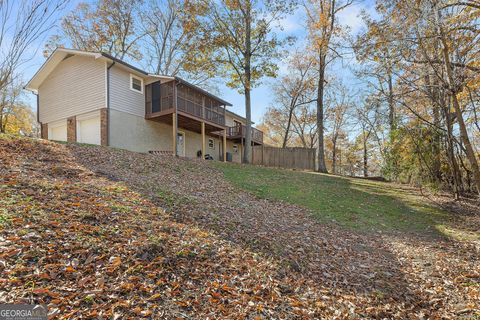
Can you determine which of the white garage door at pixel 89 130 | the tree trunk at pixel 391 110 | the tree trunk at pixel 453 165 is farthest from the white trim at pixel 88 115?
the tree trunk at pixel 453 165

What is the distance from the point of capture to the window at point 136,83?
14.1 meters

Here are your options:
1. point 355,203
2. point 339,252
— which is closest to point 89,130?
point 355,203

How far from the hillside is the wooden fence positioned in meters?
14.0

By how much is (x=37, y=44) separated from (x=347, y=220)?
814 cm

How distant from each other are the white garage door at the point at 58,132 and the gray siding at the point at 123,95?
4244 mm

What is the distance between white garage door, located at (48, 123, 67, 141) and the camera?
14.9m

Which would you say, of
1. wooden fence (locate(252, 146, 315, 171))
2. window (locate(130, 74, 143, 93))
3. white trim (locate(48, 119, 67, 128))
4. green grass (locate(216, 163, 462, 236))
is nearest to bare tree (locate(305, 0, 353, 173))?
wooden fence (locate(252, 146, 315, 171))

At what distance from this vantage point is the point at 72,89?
14.2 meters

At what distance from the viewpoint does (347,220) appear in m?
6.95

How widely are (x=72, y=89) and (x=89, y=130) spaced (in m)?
2.75

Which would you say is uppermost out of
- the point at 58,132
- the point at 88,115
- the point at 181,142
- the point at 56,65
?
the point at 56,65

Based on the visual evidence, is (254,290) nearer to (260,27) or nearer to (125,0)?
(260,27)

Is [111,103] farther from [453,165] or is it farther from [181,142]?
[453,165]

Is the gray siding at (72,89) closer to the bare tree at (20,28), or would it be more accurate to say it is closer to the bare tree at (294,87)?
the bare tree at (20,28)
